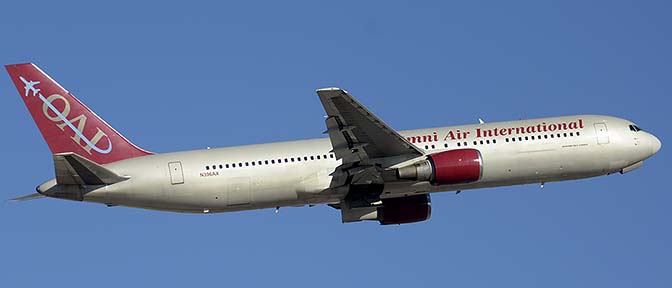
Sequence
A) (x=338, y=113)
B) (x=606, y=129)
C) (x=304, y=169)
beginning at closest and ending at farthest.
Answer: (x=338, y=113) → (x=304, y=169) → (x=606, y=129)

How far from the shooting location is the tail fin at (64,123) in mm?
59031

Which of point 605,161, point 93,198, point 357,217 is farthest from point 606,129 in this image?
point 93,198

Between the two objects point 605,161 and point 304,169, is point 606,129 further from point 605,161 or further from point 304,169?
point 304,169

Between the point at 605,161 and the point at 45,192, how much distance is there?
29.7 meters

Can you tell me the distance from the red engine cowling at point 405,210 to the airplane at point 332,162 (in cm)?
7

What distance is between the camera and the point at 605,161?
62281 mm

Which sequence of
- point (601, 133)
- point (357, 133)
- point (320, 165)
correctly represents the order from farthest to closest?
1. point (601, 133)
2. point (320, 165)
3. point (357, 133)

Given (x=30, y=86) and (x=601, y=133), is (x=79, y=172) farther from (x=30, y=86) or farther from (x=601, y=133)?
(x=601, y=133)

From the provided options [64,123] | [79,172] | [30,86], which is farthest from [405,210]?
[30,86]

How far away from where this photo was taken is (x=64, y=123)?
59.2m

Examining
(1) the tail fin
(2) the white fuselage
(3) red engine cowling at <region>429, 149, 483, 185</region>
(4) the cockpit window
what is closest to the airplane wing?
(3) red engine cowling at <region>429, 149, 483, 185</region>

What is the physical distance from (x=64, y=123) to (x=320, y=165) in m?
13.5

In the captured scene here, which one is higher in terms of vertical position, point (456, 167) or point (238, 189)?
point (456, 167)

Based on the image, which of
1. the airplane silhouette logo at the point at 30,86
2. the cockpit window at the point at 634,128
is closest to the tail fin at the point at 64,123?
the airplane silhouette logo at the point at 30,86
